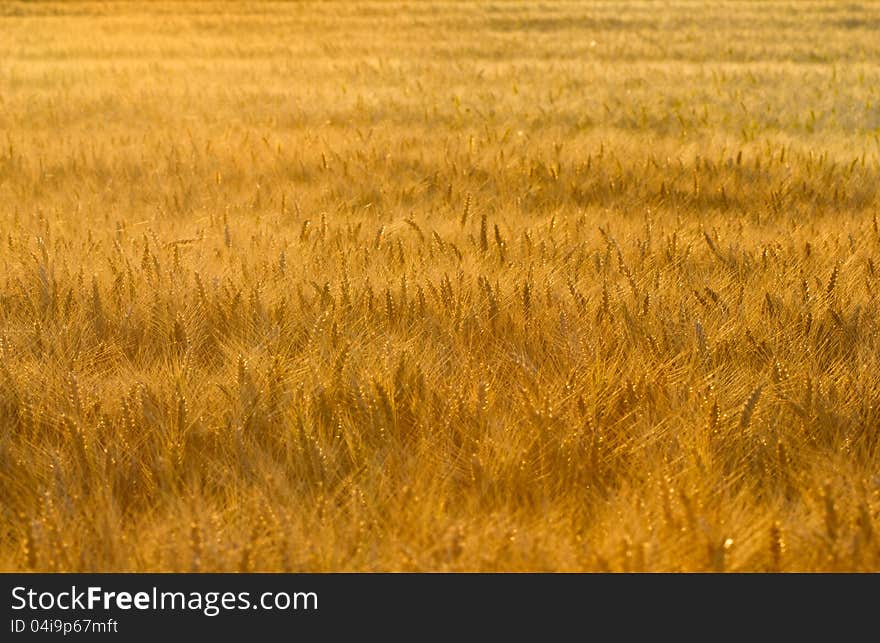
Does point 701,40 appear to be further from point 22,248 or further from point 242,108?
point 22,248

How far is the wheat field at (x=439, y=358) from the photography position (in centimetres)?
123

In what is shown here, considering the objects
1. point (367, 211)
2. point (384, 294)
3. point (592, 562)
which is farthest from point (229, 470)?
point (367, 211)

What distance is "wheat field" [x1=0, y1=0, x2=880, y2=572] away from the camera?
1.23m

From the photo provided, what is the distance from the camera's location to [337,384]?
1678 mm

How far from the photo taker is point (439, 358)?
6.04 ft

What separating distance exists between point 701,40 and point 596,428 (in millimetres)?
13999

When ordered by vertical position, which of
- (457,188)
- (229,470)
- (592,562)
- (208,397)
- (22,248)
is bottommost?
(592,562)

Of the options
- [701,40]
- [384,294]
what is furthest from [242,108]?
[701,40]

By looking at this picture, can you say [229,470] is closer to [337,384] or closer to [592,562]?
[337,384]

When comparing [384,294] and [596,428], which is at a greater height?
[384,294]
